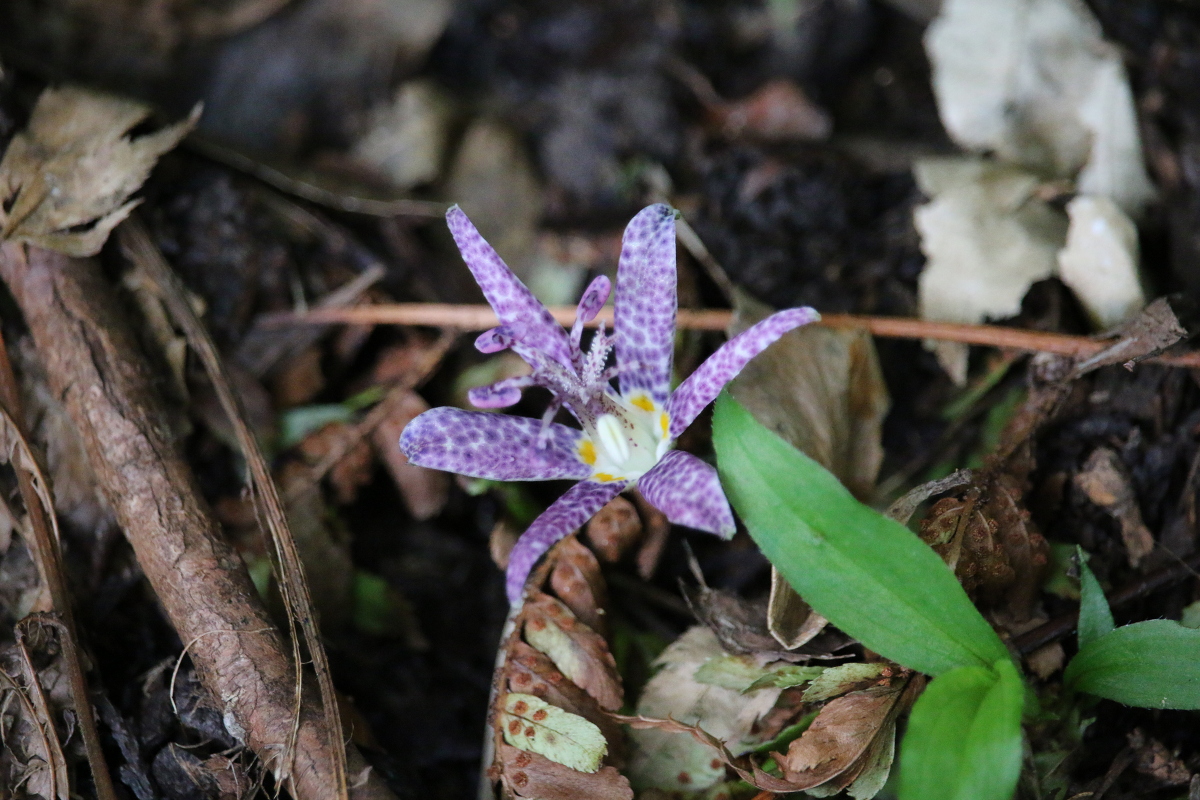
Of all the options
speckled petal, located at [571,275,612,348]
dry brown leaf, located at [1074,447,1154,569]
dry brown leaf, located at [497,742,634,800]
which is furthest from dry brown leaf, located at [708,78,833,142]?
dry brown leaf, located at [497,742,634,800]

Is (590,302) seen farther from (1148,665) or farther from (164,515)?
(1148,665)

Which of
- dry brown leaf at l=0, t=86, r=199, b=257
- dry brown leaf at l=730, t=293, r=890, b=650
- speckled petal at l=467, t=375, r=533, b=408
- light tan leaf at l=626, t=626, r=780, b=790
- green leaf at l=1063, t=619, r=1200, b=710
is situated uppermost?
dry brown leaf at l=0, t=86, r=199, b=257

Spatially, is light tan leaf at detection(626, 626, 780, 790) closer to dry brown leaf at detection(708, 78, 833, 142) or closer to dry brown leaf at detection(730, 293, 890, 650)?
dry brown leaf at detection(730, 293, 890, 650)

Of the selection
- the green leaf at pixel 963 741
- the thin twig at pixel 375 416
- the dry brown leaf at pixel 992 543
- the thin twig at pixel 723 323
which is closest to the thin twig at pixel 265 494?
the thin twig at pixel 375 416

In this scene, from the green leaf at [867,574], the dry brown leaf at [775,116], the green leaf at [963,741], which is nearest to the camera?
the green leaf at [963,741]

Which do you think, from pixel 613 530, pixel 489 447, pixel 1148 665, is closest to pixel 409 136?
pixel 489 447

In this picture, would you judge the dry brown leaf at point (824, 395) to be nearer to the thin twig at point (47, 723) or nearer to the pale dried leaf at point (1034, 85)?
the pale dried leaf at point (1034, 85)
